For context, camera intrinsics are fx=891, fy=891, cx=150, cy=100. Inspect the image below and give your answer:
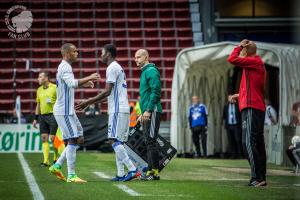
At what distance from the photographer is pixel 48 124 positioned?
20312 millimetres

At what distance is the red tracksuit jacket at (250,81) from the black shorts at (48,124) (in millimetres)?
7066

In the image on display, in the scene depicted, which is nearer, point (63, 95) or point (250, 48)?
point (250, 48)

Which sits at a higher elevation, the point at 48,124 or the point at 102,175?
the point at 48,124

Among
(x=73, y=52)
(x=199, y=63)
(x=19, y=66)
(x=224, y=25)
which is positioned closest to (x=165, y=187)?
(x=73, y=52)

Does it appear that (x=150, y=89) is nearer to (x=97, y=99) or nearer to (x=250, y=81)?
(x=97, y=99)

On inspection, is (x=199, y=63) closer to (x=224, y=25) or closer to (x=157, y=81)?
(x=224, y=25)

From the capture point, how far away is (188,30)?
36.7 m

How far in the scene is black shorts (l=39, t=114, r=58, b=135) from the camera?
2005 cm

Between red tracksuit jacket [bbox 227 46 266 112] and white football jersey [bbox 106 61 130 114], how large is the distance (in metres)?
1.82

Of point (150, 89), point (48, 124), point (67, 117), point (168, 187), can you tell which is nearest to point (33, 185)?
point (67, 117)

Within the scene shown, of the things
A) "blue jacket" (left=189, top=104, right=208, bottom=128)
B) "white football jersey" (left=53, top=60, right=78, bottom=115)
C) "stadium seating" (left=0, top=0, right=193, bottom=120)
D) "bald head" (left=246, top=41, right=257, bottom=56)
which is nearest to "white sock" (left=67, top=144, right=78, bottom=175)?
"white football jersey" (left=53, top=60, right=78, bottom=115)

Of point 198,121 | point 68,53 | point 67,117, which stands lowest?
point 198,121

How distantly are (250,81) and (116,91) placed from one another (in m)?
2.17

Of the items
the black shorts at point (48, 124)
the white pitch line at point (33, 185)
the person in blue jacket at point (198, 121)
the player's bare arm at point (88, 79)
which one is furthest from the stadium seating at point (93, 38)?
the player's bare arm at point (88, 79)
